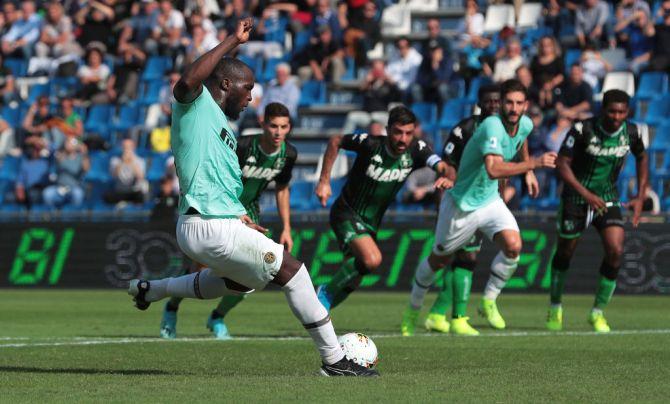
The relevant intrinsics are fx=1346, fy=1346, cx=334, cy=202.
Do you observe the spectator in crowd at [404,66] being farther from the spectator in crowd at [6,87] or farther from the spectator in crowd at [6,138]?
the spectator in crowd at [6,87]

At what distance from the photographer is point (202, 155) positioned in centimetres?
864

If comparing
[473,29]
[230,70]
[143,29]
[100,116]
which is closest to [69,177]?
[100,116]

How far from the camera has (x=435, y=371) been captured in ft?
30.4

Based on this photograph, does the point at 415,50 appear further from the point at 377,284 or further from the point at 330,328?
the point at 330,328

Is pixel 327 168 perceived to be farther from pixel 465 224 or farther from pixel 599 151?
pixel 599 151

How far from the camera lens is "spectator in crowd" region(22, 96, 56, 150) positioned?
27.8 m

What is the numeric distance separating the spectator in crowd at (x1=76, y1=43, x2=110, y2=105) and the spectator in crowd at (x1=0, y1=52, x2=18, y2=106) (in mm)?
1514

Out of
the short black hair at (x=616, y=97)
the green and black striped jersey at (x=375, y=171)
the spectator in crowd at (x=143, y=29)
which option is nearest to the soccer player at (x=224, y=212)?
the green and black striped jersey at (x=375, y=171)

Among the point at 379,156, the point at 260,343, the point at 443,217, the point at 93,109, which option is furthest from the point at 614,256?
the point at 93,109

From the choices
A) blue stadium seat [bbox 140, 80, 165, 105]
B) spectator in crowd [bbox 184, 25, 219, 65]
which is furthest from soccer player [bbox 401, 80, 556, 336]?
blue stadium seat [bbox 140, 80, 165, 105]

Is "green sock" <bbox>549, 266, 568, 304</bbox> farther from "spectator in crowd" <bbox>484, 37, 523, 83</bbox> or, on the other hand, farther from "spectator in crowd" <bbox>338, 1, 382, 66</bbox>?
"spectator in crowd" <bbox>338, 1, 382, 66</bbox>

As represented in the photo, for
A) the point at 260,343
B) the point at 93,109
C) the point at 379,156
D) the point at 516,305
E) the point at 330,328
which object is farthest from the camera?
the point at 93,109

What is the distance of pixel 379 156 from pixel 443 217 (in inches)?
36.8

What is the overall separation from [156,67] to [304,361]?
20.8 meters
